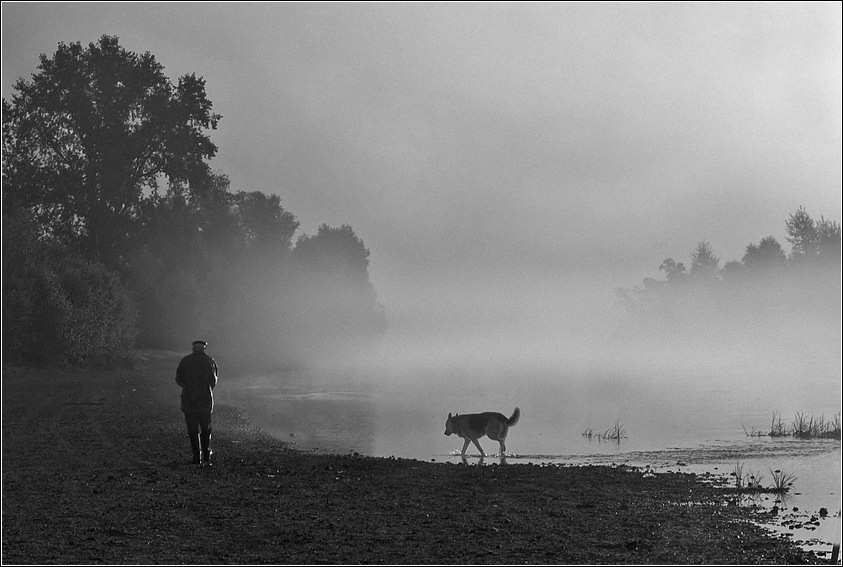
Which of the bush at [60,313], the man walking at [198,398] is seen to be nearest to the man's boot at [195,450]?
the man walking at [198,398]

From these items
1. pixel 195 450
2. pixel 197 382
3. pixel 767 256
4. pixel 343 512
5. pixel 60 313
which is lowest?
pixel 343 512

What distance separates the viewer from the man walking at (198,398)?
22578mm

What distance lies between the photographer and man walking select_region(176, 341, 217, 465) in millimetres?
22578

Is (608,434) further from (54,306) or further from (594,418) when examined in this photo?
(54,306)

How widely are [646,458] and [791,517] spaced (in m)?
8.92

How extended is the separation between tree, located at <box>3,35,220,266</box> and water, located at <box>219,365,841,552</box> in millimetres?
15120

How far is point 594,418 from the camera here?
36938 mm

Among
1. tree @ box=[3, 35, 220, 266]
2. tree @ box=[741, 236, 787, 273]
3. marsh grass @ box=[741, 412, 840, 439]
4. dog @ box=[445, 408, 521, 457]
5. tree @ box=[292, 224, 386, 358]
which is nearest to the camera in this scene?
dog @ box=[445, 408, 521, 457]

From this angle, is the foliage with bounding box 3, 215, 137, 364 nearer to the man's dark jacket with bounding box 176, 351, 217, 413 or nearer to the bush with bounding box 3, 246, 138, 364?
the bush with bounding box 3, 246, 138, 364

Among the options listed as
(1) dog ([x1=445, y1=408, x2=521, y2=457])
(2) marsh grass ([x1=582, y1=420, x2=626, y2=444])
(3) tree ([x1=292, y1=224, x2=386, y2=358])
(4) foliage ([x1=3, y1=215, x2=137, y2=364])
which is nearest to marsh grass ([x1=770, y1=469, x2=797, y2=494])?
(1) dog ([x1=445, y1=408, x2=521, y2=457])

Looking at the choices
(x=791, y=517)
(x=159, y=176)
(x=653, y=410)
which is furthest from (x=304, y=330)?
(x=791, y=517)

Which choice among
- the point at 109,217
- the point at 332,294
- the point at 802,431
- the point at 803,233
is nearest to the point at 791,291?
the point at 803,233

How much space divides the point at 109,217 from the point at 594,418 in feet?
141

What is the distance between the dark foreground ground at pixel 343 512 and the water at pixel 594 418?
188cm
